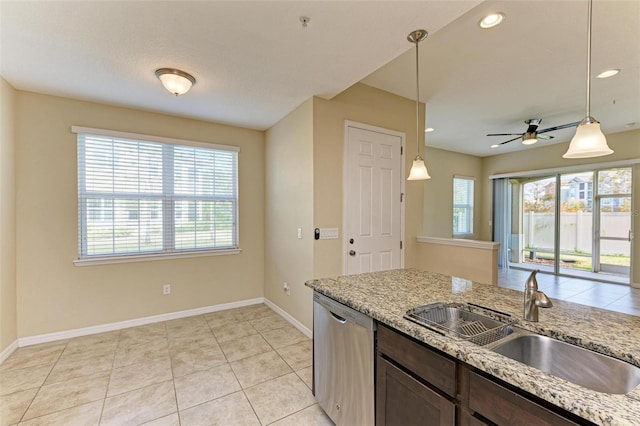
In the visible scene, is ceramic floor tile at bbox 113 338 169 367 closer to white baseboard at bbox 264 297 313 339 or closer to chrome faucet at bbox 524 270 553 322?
white baseboard at bbox 264 297 313 339

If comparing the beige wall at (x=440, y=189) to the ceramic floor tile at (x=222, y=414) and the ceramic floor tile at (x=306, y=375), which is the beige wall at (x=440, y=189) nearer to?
the ceramic floor tile at (x=306, y=375)

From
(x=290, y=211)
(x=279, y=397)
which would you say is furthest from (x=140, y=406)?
(x=290, y=211)

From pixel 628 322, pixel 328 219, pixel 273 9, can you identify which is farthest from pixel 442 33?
pixel 628 322

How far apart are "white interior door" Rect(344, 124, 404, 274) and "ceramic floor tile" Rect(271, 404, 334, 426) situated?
1522 mm

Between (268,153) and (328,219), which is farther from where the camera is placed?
(268,153)

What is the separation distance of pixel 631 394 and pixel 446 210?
6.24 m

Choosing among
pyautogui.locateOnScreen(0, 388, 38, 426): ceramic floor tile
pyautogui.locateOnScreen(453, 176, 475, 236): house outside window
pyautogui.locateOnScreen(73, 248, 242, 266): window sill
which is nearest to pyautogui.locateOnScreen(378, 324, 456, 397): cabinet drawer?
pyautogui.locateOnScreen(0, 388, 38, 426): ceramic floor tile

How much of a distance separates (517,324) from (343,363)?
3.18ft

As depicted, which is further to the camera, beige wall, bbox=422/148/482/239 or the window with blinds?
beige wall, bbox=422/148/482/239

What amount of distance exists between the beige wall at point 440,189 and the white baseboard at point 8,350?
642cm

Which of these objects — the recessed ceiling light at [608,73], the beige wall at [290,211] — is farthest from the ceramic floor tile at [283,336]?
the recessed ceiling light at [608,73]

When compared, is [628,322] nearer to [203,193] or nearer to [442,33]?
[442,33]

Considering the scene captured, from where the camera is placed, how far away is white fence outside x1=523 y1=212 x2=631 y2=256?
213 inches

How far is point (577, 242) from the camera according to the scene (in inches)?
237
